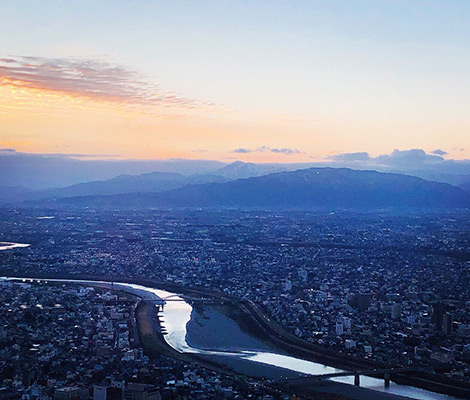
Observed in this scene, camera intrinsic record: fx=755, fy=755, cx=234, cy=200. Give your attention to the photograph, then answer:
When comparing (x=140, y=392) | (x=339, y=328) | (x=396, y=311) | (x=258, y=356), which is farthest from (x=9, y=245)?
(x=140, y=392)

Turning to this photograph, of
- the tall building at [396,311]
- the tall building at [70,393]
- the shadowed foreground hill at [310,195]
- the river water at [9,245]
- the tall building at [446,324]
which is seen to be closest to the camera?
the tall building at [70,393]

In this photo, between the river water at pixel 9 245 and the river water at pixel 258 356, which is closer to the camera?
the river water at pixel 258 356

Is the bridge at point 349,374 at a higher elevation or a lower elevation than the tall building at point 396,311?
lower

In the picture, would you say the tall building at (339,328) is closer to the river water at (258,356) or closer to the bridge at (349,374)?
the river water at (258,356)

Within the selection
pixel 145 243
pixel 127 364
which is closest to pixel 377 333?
pixel 127 364

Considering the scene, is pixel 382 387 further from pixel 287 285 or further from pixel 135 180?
pixel 135 180

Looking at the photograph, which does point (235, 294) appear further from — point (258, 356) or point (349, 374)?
point (349, 374)

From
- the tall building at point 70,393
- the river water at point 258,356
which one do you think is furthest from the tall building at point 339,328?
the tall building at point 70,393
